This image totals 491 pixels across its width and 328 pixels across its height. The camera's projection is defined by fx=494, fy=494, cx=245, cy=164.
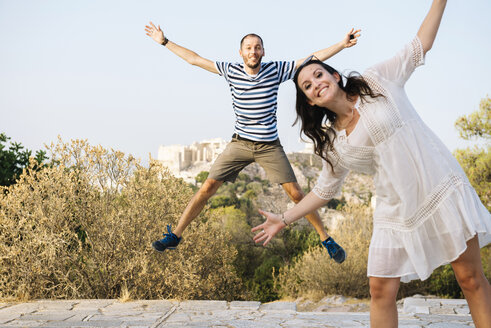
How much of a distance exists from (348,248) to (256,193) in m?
27.0

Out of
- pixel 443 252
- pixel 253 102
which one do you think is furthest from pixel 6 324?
pixel 443 252

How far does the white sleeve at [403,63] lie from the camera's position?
242 cm

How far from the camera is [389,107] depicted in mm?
2332

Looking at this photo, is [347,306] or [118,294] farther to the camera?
[347,306]

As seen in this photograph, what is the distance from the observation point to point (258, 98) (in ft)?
14.7

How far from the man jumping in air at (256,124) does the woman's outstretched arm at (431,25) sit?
1969mm

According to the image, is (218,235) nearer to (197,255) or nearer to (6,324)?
(197,255)

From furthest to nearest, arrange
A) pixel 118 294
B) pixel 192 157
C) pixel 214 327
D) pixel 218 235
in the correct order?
pixel 192 157, pixel 218 235, pixel 118 294, pixel 214 327

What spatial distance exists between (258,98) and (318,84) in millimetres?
2081

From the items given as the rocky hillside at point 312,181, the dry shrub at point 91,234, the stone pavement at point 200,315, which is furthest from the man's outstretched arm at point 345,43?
the rocky hillside at point 312,181

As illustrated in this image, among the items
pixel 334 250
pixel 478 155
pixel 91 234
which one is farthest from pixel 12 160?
pixel 478 155

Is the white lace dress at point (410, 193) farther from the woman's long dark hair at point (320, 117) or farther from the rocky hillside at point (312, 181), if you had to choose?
the rocky hillside at point (312, 181)

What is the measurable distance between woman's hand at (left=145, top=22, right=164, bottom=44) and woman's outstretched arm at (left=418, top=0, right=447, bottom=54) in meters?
3.17

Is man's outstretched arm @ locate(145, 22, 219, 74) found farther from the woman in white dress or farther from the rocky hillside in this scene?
the rocky hillside
